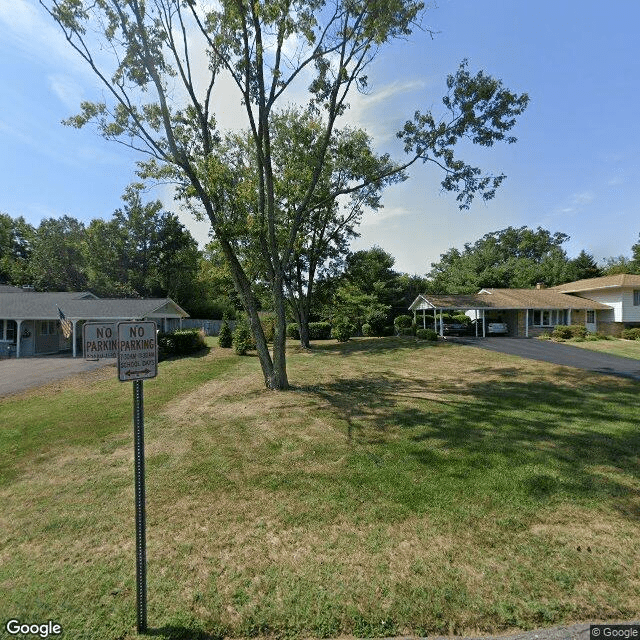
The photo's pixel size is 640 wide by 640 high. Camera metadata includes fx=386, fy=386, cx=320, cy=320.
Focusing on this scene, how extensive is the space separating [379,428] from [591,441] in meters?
3.78

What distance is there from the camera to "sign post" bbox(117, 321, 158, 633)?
2.98 metres

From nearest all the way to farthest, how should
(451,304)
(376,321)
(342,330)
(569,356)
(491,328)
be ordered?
(569,356)
(451,304)
(342,330)
(491,328)
(376,321)

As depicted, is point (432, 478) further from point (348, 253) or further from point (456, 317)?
point (456, 317)

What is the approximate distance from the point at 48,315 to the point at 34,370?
672 centimetres

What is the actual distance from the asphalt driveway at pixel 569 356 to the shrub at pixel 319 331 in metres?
12.1

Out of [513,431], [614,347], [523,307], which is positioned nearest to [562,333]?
[523,307]

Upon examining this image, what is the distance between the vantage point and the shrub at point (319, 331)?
3238 centimetres

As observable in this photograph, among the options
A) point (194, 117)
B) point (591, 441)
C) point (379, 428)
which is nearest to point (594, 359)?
point (591, 441)

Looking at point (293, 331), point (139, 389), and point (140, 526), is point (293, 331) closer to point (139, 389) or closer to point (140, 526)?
point (139, 389)

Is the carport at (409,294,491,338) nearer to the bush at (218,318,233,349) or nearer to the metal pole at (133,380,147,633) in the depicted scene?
the bush at (218,318,233,349)

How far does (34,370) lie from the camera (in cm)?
1672

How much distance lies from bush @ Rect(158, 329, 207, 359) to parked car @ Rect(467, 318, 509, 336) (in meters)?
20.9

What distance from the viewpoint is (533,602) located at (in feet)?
10.5

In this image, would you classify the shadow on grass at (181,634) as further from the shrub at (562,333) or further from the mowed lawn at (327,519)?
the shrub at (562,333)
